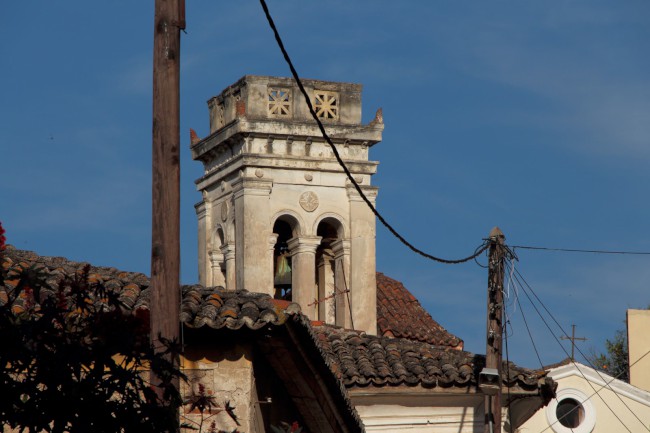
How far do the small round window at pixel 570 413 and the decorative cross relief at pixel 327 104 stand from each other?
747 centimetres

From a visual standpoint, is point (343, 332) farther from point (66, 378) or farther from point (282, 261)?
point (66, 378)

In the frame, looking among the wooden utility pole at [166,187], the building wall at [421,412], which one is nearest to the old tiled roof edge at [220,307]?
the wooden utility pole at [166,187]

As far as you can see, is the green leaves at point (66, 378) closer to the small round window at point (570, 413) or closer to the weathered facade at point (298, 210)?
the weathered facade at point (298, 210)

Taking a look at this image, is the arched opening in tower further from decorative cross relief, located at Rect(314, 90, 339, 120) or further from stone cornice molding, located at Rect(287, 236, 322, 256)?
decorative cross relief, located at Rect(314, 90, 339, 120)

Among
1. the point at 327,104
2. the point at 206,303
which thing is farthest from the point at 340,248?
the point at 206,303

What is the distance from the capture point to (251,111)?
3341cm

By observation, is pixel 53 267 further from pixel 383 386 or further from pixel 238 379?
pixel 383 386

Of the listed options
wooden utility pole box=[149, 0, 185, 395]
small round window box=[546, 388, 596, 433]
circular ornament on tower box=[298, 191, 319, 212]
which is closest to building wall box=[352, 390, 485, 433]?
wooden utility pole box=[149, 0, 185, 395]

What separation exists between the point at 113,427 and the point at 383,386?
11831mm

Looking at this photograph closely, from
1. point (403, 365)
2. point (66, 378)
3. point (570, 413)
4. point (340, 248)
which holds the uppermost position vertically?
point (340, 248)

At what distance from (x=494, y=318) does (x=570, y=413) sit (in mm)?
13224

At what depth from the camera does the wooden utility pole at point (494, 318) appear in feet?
62.7

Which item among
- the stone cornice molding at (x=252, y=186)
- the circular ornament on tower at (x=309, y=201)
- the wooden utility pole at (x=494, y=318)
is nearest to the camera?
the wooden utility pole at (x=494, y=318)

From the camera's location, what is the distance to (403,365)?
64.8 feet
